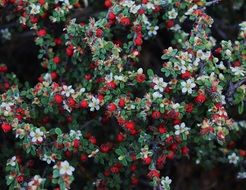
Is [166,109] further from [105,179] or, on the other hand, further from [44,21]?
[44,21]

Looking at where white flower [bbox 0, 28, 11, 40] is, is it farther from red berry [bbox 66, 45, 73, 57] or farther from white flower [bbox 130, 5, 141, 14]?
white flower [bbox 130, 5, 141, 14]

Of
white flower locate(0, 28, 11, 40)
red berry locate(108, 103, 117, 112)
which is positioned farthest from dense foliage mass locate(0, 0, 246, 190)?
white flower locate(0, 28, 11, 40)

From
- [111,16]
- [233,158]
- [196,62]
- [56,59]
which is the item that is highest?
[111,16]

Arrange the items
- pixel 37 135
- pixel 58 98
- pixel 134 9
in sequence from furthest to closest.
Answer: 1. pixel 134 9
2. pixel 58 98
3. pixel 37 135

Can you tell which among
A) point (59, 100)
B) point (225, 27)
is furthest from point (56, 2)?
point (225, 27)

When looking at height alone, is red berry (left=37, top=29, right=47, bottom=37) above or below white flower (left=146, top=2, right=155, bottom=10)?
below

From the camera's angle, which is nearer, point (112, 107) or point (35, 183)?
point (35, 183)

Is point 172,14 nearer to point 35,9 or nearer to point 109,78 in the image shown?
point 109,78

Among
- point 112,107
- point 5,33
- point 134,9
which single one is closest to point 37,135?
point 112,107
